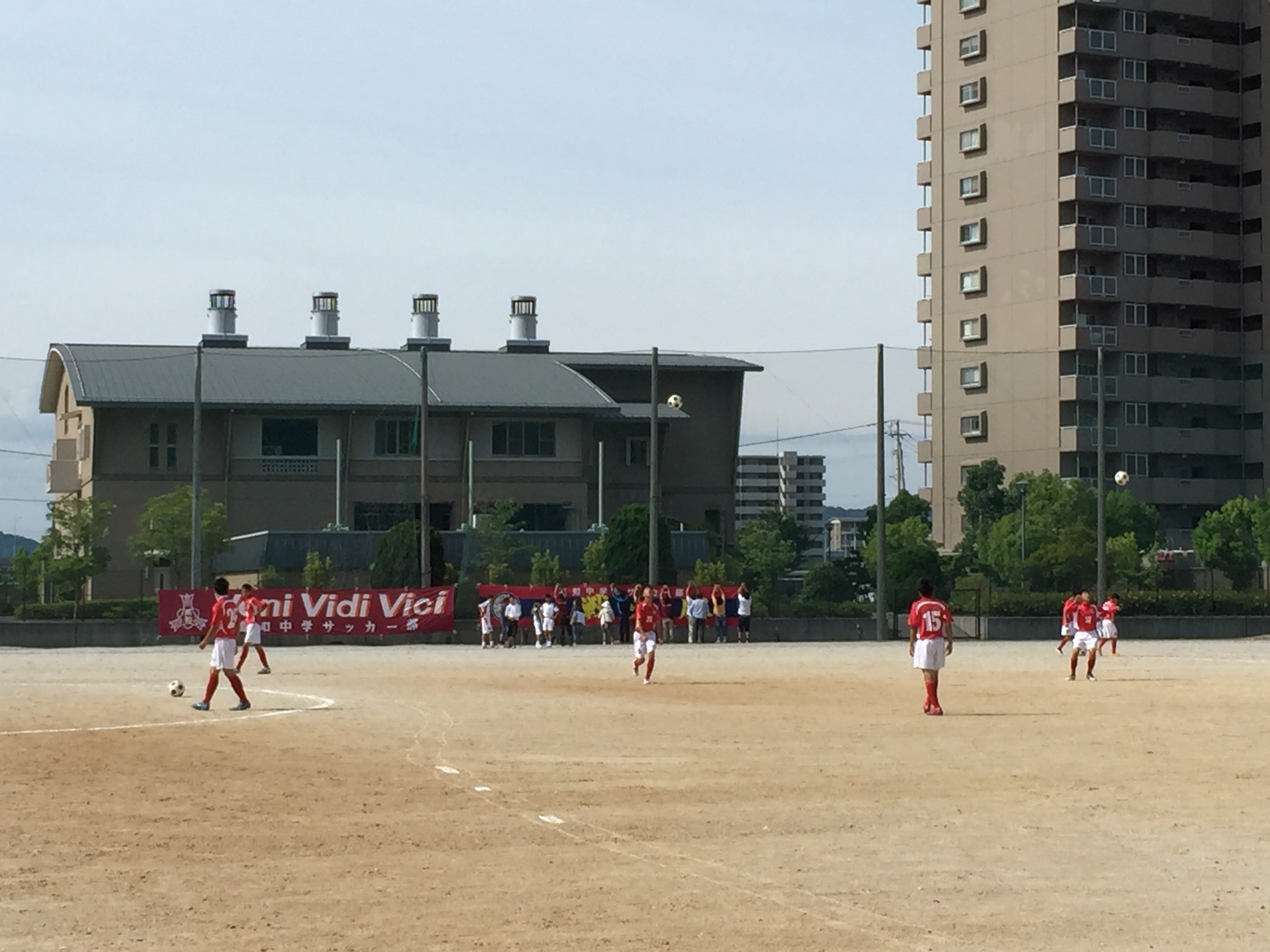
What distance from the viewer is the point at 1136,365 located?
108125 mm

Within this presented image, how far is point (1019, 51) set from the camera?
10756 cm

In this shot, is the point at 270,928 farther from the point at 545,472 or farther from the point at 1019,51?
the point at 1019,51

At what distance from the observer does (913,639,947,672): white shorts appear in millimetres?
27375

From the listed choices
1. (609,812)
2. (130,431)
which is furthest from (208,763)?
(130,431)

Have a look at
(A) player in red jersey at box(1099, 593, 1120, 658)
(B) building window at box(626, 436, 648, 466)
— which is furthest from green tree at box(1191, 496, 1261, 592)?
(A) player in red jersey at box(1099, 593, 1120, 658)

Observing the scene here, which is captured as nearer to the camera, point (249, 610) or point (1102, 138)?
point (249, 610)

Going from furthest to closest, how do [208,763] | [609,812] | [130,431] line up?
[130,431]
[208,763]
[609,812]

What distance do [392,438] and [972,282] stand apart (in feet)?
124

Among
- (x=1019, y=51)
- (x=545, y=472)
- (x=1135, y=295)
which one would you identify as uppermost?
(x=1019, y=51)

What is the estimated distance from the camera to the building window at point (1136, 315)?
108m

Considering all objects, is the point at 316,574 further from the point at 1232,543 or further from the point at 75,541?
the point at 1232,543

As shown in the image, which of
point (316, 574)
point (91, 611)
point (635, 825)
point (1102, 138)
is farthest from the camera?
point (1102, 138)

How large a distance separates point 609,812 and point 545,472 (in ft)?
248

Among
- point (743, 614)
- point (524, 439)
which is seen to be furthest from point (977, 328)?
point (743, 614)
